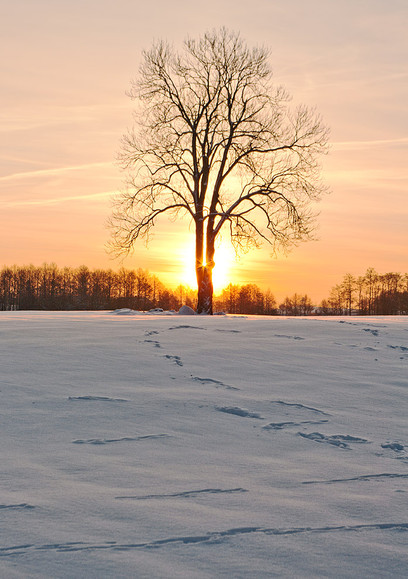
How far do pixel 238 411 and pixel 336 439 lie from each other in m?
0.94

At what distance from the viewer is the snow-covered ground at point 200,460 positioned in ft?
9.36

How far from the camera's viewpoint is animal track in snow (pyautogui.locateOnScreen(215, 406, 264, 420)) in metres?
5.09

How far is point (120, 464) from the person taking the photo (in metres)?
3.97

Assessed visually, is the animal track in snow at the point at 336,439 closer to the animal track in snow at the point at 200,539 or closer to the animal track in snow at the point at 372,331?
the animal track in snow at the point at 200,539

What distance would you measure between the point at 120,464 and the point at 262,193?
63.1 ft

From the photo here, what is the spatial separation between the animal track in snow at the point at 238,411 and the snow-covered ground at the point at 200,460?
0.03 feet

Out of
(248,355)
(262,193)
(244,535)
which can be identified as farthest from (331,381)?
(262,193)

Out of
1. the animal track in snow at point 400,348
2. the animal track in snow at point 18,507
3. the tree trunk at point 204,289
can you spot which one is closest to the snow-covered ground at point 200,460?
the animal track in snow at point 18,507

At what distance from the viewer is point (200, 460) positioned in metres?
4.11

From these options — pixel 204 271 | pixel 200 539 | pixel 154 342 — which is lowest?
pixel 200 539

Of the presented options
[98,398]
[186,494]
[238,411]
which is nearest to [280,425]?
[238,411]

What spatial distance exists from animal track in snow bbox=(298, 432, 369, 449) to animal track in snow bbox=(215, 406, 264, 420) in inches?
19.8

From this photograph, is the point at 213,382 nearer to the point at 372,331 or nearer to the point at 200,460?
the point at 200,460

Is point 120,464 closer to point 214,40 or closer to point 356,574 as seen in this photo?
point 356,574
